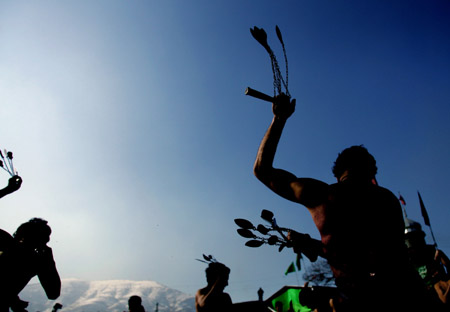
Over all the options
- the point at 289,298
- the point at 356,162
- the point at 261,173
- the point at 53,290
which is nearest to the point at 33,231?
the point at 53,290

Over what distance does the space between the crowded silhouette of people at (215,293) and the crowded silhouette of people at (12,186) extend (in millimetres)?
3324

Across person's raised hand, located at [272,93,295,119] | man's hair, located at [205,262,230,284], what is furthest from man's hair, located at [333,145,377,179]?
man's hair, located at [205,262,230,284]

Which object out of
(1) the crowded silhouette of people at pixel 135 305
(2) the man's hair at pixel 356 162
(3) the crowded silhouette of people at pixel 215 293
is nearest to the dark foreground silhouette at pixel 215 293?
(3) the crowded silhouette of people at pixel 215 293

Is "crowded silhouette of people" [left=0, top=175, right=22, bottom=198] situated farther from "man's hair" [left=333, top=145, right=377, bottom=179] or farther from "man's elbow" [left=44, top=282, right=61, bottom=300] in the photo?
"man's hair" [left=333, top=145, right=377, bottom=179]

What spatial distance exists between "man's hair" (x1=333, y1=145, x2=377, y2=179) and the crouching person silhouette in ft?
11.9

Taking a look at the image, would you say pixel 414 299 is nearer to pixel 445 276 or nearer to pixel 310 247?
pixel 310 247

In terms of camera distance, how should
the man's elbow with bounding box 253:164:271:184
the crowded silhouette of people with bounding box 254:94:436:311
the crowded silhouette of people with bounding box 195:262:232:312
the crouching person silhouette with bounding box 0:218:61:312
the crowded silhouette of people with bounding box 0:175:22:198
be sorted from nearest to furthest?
the crowded silhouette of people with bounding box 254:94:436:311, the man's elbow with bounding box 253:164:271:184, the crouching person silhouette with bounding box 0:218:61:312, the crowded silhouette of people with bounding box 0:175:22:198, the crowded silhouette of people with bounding box 195:262:232:312

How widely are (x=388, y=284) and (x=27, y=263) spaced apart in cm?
382

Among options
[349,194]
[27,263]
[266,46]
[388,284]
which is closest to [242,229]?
[349,194]

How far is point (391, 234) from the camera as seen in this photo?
1481 millimetres

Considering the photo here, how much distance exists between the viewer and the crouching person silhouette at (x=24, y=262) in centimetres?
282

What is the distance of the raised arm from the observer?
169 cm

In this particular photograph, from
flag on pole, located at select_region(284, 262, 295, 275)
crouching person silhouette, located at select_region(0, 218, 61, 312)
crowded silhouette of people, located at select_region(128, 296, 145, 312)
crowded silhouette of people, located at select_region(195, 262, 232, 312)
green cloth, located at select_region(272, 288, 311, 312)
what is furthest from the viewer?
flag on pole, located at select_region(284, 262, 295, 275)

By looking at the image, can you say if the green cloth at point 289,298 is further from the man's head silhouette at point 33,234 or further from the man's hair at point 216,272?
the man's head silhouette at point 33,234
